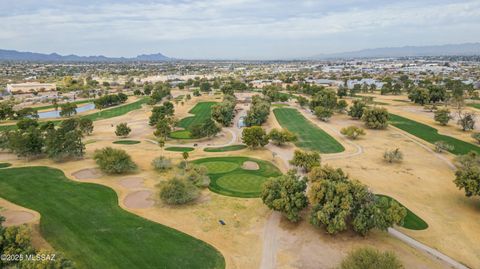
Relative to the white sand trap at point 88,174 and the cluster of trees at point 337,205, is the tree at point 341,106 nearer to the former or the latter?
the cluster of trees at point 337,205

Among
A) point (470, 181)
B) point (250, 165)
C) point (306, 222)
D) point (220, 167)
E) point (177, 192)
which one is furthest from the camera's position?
point (250, 165)

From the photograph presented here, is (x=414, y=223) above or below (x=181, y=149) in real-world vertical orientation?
below

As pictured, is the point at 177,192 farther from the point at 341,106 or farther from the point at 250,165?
the point at 341,106

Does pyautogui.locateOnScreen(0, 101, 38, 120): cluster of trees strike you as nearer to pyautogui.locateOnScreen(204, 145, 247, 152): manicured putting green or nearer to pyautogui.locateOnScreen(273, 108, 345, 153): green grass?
pyautogui.locateOnScreen(204, 145, 247, 152): manicured putting green

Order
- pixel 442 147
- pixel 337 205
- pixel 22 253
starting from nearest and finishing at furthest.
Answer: pixel 22 253 < pixel 337 205 < pixel 442 147

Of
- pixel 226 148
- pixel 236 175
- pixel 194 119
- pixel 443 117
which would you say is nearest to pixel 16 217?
pixel 236 175

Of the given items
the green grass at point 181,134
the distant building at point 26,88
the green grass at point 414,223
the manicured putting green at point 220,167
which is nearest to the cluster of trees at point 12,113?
the green grass at point 181,134

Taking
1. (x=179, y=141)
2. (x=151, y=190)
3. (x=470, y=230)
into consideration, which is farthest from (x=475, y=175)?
(x=179, y=141)
